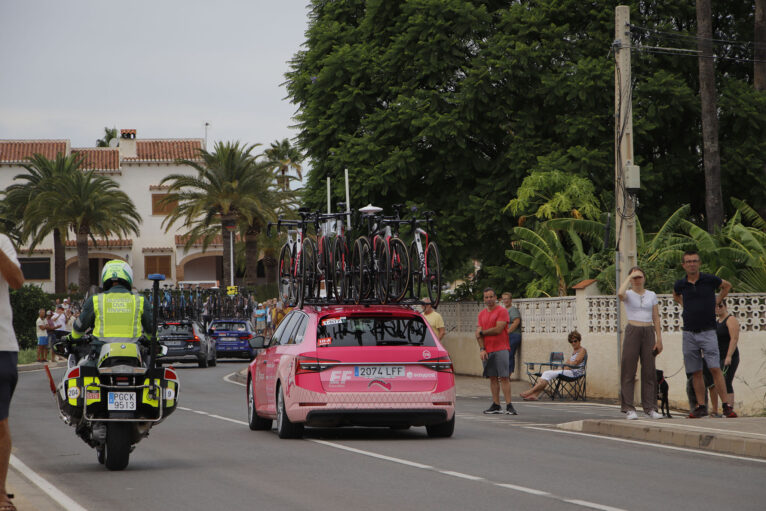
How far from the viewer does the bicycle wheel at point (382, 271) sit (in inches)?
654

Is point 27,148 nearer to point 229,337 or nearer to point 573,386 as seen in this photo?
point 229,337

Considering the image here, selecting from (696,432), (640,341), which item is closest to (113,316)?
(696,432)

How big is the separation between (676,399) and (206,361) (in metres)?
21.2

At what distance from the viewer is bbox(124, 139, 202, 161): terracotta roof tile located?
88625mm

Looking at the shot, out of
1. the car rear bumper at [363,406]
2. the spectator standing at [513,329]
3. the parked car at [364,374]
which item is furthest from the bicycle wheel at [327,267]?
the spectator standing at [513,329]

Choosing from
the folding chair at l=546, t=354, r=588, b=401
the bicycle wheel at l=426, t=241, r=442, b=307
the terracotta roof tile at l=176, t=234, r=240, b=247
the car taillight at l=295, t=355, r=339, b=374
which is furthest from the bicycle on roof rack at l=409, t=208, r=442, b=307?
the terracotta roof tile at l=176, t=234, r=240, b=247

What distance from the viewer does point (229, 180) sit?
205 ft

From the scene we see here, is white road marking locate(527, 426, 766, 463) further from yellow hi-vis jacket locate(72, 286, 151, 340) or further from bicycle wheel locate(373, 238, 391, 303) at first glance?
yellow hi-vis jacket locate(72, 286, 151, 340)

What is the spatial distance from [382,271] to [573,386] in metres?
8.49

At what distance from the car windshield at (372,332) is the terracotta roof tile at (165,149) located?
246 feet

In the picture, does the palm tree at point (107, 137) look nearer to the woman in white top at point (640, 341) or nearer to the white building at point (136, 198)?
the white building at point (136, 198)

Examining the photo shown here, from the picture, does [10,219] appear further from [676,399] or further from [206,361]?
[676,399]

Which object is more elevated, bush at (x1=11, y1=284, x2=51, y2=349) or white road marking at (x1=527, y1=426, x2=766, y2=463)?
bush at (x1=11, y1=284, x2=51, y2=349)

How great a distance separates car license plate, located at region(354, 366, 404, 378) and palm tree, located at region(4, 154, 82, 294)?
177ft
